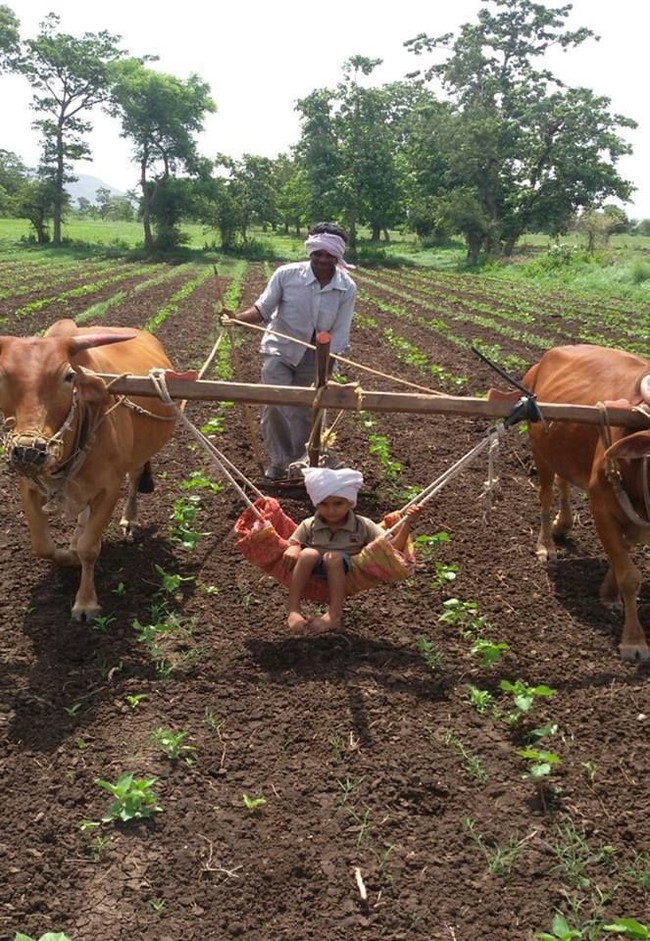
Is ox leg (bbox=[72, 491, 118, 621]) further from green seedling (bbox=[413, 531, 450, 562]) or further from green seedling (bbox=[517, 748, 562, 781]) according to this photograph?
green seedling (bbox=[517, 748, 562, 781])

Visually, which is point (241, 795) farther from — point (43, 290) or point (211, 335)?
point (43, 290)

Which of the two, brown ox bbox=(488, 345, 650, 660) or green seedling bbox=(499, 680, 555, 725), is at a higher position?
brown ox bbox=(488, 345, 650, 660)

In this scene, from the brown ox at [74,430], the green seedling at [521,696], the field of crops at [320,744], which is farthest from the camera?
the brown ox at [74,430]

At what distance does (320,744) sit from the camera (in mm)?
4031

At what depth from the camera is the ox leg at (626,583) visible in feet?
16.2

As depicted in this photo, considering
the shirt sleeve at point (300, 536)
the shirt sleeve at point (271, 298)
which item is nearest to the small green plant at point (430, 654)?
the shirt sleeve at point (300, 536)

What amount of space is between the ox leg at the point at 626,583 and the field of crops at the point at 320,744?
161 millimetres

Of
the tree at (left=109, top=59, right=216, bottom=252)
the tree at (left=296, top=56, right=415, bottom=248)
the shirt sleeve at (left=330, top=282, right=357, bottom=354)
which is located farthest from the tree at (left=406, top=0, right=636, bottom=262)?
the shirt sleeve at (left=330, top=282, right=357, bottom=354)

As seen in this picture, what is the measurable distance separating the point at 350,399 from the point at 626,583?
1937 millimetres

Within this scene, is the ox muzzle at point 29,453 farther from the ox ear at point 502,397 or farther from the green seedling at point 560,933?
the green seedling at point 560,933

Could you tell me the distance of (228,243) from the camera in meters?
53.2

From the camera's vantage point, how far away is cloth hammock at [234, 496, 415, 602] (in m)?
4.57

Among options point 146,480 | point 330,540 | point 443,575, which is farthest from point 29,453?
point 443,575

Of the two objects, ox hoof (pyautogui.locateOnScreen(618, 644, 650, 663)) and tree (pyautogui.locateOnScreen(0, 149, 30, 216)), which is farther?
tree (pyautogui.locateOnScreen(0, 149, 30, 216))
